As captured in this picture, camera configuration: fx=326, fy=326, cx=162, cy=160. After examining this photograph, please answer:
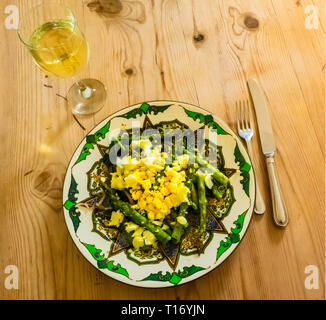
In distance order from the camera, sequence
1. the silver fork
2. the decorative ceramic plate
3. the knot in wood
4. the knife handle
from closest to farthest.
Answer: the decorative ceramic plate → the knife handle → the silver fork → the knot in wood

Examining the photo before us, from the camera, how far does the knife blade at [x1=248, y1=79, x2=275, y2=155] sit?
3.70 ft

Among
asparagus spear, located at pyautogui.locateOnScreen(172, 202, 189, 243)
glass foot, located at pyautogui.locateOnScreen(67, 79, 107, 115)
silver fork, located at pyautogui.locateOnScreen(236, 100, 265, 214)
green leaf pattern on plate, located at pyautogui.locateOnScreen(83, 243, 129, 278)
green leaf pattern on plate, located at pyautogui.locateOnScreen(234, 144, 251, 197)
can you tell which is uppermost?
glass foot, located at pyautogui.locateOnScreen(67, 79, 107, 115)

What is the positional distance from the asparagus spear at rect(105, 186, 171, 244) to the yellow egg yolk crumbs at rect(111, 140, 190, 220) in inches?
0.8

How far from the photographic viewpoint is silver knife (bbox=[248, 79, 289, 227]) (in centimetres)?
104

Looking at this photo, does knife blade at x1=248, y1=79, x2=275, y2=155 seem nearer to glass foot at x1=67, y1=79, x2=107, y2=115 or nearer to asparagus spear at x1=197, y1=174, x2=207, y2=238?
asparagus spear at x1=197, y1=174, x2=207, y2=238

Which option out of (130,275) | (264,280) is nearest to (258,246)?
(264,280)

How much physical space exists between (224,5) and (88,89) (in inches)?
27.9

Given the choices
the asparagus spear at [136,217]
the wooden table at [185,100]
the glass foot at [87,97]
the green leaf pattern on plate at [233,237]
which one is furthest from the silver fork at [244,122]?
the glass foot at [87,97]

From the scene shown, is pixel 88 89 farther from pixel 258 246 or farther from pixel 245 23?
pixel 258 246

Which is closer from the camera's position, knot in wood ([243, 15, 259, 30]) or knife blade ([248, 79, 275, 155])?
knife blade ([248, 79, 275, 155])

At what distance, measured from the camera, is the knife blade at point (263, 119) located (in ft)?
3.70

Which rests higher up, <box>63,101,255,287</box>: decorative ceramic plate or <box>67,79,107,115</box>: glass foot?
<box>67,79,107,115</box>: glass foot

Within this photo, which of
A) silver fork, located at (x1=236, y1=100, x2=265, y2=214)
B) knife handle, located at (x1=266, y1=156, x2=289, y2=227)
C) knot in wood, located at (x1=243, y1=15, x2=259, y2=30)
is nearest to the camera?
knife handle, located at (x1=266, y1=156, x2=289, y2=227)

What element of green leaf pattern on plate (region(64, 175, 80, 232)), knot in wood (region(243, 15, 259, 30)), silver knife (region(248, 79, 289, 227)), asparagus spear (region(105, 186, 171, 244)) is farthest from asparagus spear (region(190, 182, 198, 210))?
knot in wood (region(243, 15, 259, 30))
